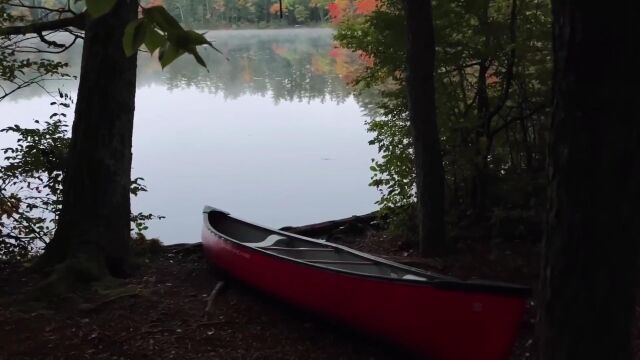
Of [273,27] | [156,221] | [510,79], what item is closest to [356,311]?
[510,79]

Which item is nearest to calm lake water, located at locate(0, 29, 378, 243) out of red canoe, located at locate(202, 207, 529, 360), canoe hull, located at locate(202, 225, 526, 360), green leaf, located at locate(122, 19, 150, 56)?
red canoe, located at locate(202, 207, 529, 360)

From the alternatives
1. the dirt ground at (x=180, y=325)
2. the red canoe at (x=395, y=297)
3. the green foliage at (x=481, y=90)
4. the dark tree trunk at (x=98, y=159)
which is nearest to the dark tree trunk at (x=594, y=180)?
the red canoe at (x=395, y=297)

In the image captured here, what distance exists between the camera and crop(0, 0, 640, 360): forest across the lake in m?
1.96

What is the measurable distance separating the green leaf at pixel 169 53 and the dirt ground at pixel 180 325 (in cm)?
339

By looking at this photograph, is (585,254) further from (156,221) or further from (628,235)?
(156,221)

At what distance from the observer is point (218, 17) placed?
5212 cm

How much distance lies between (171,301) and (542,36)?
431 cm

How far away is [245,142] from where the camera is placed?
18031mm

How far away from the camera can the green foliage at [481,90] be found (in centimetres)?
618

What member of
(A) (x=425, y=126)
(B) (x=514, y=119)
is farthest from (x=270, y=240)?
(B) (x=514, y=119)

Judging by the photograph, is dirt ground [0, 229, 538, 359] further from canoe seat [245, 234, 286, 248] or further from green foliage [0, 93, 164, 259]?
green foliage [0, 93, 164, 259]

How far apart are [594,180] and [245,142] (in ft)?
53.9

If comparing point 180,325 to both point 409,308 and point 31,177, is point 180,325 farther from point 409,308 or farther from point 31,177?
point 31,177

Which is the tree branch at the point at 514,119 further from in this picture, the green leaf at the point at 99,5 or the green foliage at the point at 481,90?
the green leaf at the point at 99,5
